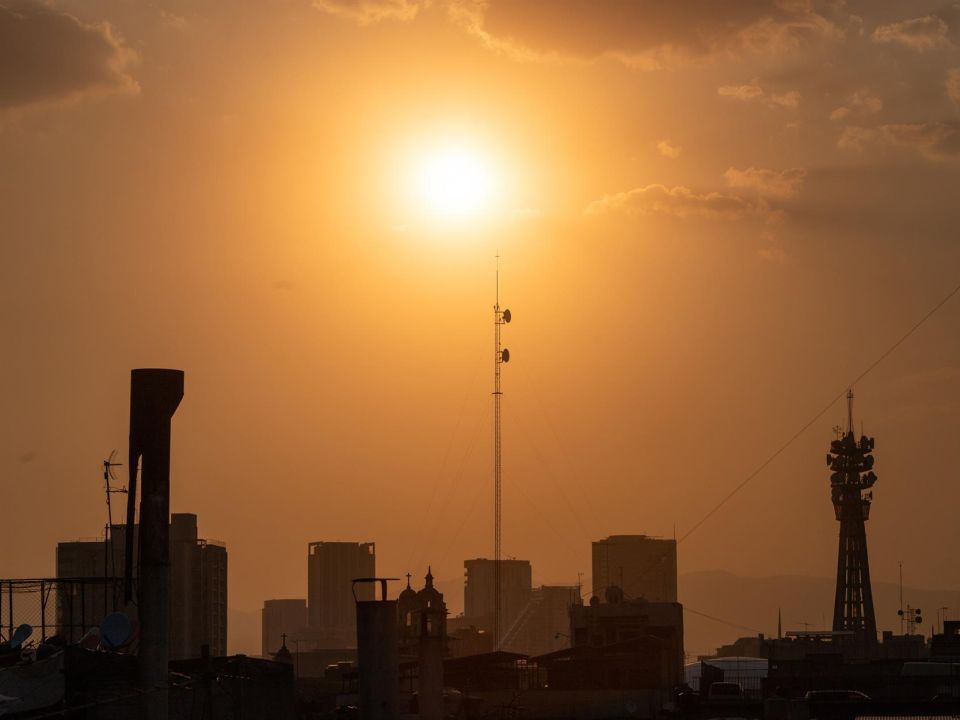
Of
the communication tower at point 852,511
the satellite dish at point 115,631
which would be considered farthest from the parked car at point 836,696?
the communication tower at point 852,511

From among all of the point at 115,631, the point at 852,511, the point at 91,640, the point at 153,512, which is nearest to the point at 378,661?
the point at 153,512

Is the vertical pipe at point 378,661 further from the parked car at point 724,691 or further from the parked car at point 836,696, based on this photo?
the parked car at point 724,691

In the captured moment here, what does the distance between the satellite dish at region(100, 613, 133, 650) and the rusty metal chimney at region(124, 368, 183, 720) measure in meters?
1.25

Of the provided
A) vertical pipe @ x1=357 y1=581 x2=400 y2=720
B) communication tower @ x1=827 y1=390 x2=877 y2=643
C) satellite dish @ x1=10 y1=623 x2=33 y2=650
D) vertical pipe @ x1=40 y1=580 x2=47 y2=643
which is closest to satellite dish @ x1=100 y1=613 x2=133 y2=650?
vertical pipe @ x1=40 y1=580 x2=47 y2=643

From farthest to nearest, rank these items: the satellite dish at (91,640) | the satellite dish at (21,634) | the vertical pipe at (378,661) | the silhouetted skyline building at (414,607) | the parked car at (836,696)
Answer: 1. the silhouetted skyline building at (414,607)
2. the parked car at (836,696)
3. the satellite dish at (21,634)
4. the satellite dish at (91,640)
5. the vertical pipe at (378,661)

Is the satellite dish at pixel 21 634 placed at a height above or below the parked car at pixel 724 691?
above

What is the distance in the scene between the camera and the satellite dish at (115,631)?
4250cm

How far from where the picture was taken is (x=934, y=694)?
8506 cm

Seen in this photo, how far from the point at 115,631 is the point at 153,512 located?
143 inches

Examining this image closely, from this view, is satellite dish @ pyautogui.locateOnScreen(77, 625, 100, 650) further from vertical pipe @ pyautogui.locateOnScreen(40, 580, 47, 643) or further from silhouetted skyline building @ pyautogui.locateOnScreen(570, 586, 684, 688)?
silhouetted skyline building @ pyautogui.locateOnScreen(570, 586, 684, 688)

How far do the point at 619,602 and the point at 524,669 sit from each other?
32.2m

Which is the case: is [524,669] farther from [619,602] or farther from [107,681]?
[107,681]

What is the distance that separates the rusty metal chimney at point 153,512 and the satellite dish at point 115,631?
125 centimetres

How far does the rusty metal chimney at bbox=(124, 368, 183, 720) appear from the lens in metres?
40.9
